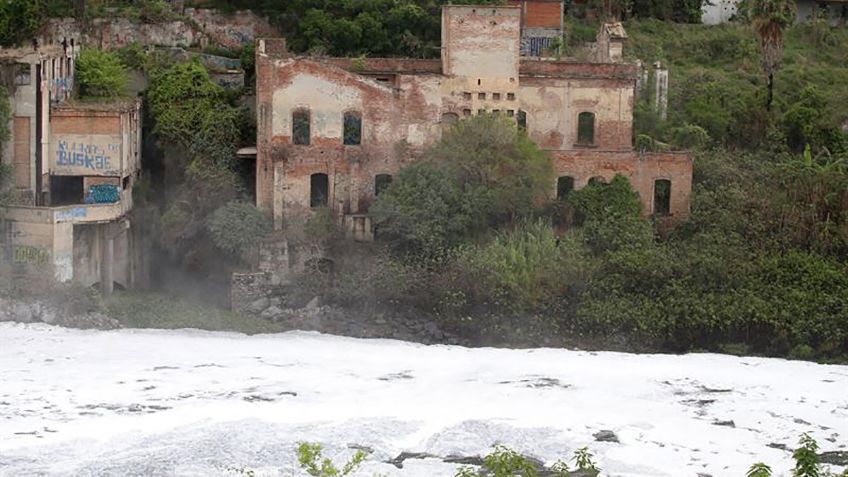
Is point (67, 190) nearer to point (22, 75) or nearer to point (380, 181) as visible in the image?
point (22, 75)

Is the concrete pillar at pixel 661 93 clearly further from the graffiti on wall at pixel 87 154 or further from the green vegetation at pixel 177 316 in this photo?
the graffiti on wall at pixel 87 154

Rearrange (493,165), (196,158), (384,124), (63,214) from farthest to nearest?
(196,158), (384,124), (493,165), (63,214)

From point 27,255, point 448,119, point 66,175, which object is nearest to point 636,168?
point 448,119

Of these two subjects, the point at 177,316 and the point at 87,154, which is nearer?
the point at 177,316

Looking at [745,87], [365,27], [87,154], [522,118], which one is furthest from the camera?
[745,87]

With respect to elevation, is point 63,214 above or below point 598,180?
below

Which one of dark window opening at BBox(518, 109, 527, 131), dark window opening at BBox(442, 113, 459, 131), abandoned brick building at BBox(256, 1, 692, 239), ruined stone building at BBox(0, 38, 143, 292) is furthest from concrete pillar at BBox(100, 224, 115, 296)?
dark window opening at BBox(518, 109, 527, 131)

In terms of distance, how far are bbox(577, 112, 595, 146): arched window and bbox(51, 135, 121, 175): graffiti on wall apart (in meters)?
12.6

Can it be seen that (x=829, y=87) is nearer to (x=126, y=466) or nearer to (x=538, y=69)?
(x=538, y=69)

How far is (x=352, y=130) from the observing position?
47281mm

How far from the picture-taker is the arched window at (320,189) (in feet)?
154

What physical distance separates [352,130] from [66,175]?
305 inches

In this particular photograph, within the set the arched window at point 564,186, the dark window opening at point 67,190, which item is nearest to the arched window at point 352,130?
the arched window at point 564,186

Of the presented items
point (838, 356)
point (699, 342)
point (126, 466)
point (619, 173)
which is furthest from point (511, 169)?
point (126, 466)
